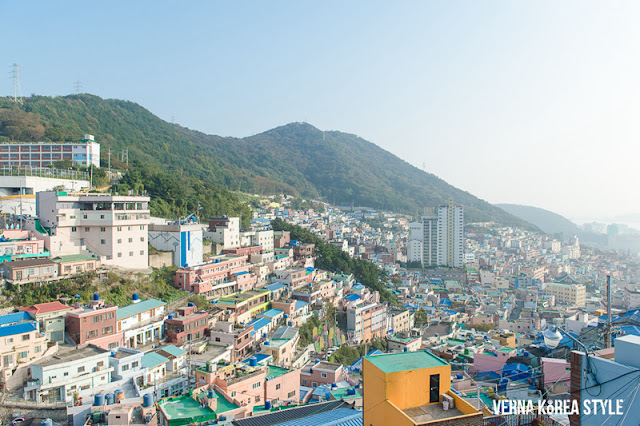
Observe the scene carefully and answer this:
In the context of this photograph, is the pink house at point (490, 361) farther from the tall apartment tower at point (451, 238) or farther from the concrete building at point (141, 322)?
the tall apartment tower at point (451, 238)

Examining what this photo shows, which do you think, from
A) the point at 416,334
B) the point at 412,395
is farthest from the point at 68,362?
the point at 416,334

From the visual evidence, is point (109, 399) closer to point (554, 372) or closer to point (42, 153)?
point (554, 372)

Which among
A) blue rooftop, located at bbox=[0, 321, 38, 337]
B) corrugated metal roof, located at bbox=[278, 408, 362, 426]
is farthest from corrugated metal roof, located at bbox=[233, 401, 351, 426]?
blue rooftop, located at bbox=[0, 321, 38, 337]

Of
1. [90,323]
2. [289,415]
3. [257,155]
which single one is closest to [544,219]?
[257,155]

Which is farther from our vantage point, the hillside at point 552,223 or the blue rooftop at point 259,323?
the hillside at point 552,223

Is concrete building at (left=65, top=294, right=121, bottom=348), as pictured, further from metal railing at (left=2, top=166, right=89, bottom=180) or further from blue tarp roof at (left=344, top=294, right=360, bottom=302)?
blue tarp roof at (left=344, top=294, right=360, bottom=302)

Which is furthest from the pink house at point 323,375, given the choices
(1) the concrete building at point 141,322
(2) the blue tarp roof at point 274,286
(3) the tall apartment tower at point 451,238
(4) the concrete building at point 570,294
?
(3) the tall apartment tower at point 451,238

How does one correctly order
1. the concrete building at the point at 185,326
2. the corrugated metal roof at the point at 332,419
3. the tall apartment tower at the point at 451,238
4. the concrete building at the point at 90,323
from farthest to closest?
the tall apartment tower at the point at 451,238 → the concrete building at the point at 185,326 → the concrete building at the point at 90,323 → the corrugated metal roof at the point at 332,419
